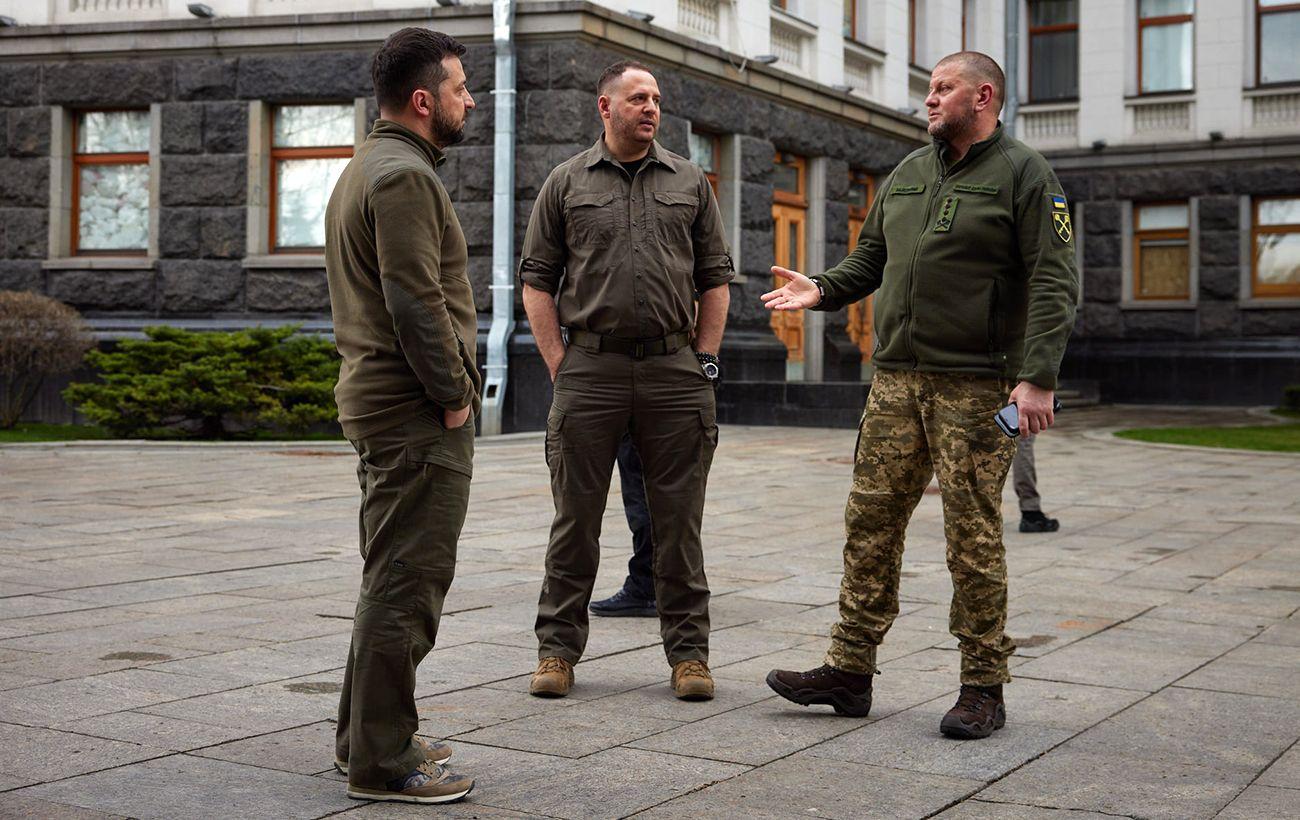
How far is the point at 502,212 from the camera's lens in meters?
16.9

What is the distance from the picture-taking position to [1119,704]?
5.24 metres

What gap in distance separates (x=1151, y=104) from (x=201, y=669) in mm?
25032

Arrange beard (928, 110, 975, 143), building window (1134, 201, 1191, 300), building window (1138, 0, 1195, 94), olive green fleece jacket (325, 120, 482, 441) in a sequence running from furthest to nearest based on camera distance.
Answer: building window (1138, 0, 1195, 94) → building window (1134, 201, 1191, 300) → beard (928, 110, 975, 143) → olive green fleece jacket (325, 120, 482, 441)

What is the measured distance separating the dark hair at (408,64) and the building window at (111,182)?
596 inches

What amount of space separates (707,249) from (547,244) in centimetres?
55

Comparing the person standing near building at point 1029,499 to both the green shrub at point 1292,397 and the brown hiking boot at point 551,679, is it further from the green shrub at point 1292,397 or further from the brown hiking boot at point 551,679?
the green shrub at point 1292,397

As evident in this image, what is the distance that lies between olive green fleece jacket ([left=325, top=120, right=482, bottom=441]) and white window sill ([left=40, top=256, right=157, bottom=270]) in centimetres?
1478

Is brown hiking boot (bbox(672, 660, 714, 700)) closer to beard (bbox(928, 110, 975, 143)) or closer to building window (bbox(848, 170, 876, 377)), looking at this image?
beard (bbox(928, 110, 975, 143))

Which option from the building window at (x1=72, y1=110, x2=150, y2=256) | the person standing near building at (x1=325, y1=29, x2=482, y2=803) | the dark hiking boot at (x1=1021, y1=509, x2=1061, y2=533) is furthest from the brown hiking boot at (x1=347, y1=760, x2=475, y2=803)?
the building window at (x1=72, y1=110, x2=150, y2=256)

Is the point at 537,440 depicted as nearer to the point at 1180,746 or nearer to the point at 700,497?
the point at 700,497

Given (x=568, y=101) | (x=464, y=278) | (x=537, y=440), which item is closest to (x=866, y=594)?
(x=464, y=278)

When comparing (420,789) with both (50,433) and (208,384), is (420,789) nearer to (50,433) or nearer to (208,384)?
(208,384)

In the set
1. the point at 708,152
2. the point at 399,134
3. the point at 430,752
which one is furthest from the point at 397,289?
the point at 708,152

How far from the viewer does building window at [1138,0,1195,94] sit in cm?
2762
